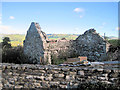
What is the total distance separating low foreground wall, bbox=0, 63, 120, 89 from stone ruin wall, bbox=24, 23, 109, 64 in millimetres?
3697

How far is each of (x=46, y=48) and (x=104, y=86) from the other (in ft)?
18.5

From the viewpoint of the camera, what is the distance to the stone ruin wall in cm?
990

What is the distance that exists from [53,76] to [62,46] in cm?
657

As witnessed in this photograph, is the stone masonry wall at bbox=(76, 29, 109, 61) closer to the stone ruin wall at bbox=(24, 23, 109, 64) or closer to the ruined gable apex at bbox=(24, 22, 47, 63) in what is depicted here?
the stone ruin wall at bbox=(24, 23, 109, 64)

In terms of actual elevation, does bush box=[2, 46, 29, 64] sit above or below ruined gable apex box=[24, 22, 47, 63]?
below

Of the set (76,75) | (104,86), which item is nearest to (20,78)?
(76,75)

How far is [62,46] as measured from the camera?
11.9m

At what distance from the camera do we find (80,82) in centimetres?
507

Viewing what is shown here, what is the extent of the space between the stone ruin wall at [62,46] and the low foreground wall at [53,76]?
370cm

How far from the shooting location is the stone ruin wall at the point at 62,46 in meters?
9.90

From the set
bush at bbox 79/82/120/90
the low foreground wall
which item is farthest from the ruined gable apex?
bush at bbox 79/82/120/90

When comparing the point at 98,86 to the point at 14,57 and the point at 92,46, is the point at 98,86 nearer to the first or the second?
the point at 92,46

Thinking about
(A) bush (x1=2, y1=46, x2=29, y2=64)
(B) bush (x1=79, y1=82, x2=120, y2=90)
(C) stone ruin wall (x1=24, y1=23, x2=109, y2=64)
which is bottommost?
(B) bush (x1=79, y1=82, x2=120, y2=90)

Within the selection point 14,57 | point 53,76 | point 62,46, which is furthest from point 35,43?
point 53,76
